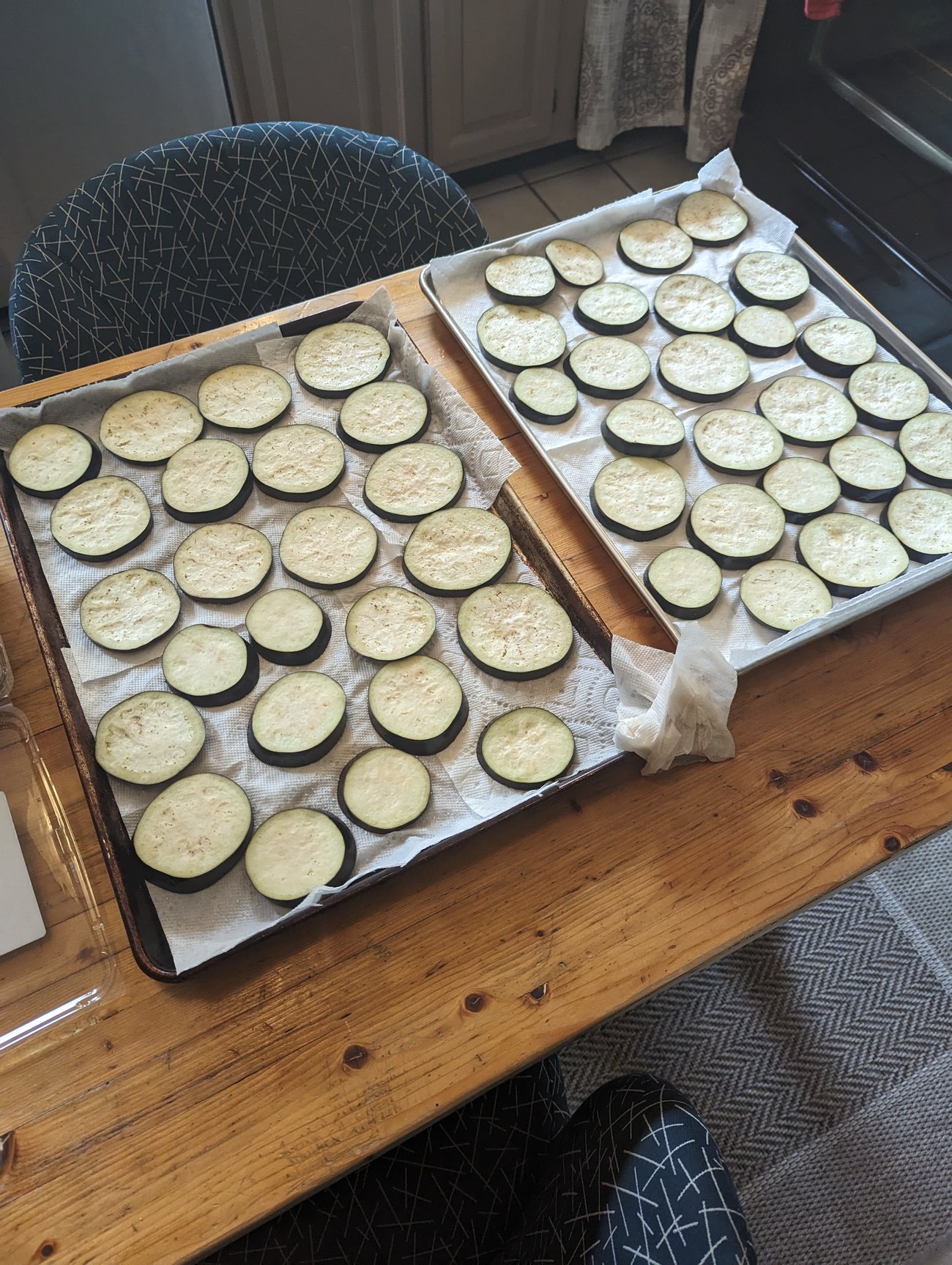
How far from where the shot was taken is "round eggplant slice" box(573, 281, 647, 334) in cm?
183

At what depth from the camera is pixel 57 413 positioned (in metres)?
1.63

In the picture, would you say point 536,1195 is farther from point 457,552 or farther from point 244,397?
point 244,397

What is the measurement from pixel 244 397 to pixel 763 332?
3.46 ft

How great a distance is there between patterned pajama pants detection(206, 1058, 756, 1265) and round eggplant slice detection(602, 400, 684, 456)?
1058 mm

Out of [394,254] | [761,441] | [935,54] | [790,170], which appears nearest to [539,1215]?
[761,441]

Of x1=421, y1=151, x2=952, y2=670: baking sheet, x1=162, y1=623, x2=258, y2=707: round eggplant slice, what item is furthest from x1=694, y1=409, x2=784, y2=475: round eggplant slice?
x1=162, y1=623, x2=258, y2=707: round eggplant slice

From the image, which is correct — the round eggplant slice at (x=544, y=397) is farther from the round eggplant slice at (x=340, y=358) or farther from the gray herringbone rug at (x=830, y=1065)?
the gray herringbone rug at (x=830, y=1065)

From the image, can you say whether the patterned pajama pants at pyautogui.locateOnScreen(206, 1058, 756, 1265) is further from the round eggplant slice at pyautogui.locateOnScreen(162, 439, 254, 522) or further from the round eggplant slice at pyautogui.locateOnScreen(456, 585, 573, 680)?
the round eggplant slice at pyautogui.locateOnScreen(162, 439, 254, 522)

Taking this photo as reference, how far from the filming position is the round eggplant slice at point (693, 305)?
72.6 inches

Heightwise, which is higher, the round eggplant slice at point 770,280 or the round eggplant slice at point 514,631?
the round eggplant slice at point 770,280

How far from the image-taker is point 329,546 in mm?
1567

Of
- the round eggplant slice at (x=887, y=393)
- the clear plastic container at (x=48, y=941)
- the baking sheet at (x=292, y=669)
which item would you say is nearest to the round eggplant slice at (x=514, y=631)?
the baking sheet at (x=292, y=669)

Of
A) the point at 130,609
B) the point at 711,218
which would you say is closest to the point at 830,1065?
the point at 130,609

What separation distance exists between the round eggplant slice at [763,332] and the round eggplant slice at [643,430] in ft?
0.88
